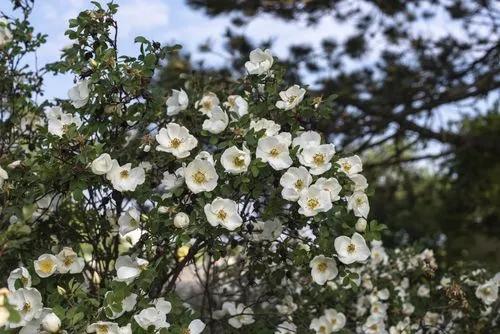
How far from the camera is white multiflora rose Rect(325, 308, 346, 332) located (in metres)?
2.79

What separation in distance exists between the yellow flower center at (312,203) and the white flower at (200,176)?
0.28 m

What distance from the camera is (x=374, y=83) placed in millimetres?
6355

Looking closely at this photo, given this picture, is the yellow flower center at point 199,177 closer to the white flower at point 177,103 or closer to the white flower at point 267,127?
the white flower at point 267,127

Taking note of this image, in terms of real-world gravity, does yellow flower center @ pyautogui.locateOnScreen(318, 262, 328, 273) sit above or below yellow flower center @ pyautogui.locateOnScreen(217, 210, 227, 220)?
below

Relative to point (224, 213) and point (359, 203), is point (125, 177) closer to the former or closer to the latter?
point (224, 213)

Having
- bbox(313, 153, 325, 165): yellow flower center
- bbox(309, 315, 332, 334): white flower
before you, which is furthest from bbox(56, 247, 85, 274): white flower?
bbox(309, 315, 332, 334): white flower

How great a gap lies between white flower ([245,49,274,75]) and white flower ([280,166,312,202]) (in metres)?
0.50

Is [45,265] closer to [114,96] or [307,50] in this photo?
[114,96]

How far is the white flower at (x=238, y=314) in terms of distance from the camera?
2727 millimetres

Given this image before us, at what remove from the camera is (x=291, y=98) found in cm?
237

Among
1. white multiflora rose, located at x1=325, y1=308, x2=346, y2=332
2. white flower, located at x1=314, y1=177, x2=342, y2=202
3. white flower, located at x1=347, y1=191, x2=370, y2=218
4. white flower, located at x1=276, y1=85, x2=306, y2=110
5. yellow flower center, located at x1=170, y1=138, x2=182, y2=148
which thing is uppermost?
yellow flower center, located at x1=170, y1=138, x2=182, y2=148

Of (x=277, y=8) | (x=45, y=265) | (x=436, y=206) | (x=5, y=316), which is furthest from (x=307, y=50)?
(x=5, y=316)

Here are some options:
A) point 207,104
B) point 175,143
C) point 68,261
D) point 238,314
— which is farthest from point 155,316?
point 207,104

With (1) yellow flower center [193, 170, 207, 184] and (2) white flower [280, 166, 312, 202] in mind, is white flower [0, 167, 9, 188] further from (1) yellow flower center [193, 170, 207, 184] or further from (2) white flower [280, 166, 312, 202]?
(2) white flower [280, 166, 312, 202]
